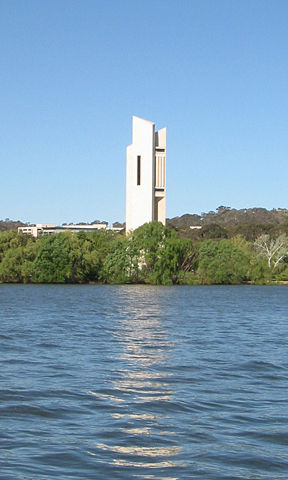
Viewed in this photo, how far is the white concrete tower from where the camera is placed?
85.1 m

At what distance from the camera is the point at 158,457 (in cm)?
912

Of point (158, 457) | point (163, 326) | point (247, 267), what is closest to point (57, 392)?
point (158, 457)

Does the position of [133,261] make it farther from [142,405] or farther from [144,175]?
[142,405]

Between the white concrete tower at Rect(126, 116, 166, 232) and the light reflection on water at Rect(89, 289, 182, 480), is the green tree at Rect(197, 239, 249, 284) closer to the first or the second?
the white concrete tower at Rect(126, 116, 166, 232)

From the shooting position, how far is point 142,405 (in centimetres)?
1229

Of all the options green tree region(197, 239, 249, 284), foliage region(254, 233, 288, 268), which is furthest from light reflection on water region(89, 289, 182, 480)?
foliage region(254, 233, 288, 268)

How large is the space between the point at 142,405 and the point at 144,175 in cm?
7370

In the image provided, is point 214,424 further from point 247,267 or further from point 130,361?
point 247,267

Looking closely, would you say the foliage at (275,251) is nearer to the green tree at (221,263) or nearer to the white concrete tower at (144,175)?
the green tree at (221,263)

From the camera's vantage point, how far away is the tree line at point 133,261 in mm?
75375

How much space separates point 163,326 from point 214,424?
17042mm

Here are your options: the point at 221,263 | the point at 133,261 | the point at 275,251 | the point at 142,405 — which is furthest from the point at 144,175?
the point at 142,405

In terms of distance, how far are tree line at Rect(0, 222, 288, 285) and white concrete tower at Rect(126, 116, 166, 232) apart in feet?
17.3

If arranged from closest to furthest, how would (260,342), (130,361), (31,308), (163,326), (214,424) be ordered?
1. (214,424)
2. (130,361)
3. (260,342)
4. (163,326)
5. (31,308)
